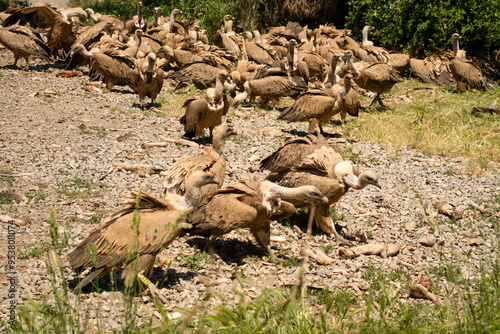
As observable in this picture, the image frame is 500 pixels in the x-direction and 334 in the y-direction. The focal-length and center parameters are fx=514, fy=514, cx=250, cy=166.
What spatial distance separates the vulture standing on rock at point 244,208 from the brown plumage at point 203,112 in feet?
10.9

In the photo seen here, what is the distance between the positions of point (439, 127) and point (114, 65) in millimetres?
6791

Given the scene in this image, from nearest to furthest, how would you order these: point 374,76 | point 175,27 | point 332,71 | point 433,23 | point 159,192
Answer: point 159,192
point 374,76
point 332,71
point 433,23
point 175,27

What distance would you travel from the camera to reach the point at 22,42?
12.3 metres

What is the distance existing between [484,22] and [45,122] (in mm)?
11943

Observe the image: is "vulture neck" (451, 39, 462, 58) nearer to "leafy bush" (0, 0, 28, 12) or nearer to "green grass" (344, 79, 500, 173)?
"green grass" (344, 79, 500, 173)

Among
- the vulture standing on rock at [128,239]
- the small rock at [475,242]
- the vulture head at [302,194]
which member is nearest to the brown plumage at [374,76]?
the small rock at [475,242]

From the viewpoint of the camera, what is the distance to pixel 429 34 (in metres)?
14.9

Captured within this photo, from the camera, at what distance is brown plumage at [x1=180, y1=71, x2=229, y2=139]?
805cm

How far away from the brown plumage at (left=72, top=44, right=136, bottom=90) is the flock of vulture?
25 millimetres

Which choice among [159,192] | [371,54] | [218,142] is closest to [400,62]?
[371,54]

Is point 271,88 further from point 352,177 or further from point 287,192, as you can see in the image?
point 287,192

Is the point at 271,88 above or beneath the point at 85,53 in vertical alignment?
above

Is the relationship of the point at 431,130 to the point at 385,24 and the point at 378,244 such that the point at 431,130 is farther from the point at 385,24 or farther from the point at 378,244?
the point at 385,24

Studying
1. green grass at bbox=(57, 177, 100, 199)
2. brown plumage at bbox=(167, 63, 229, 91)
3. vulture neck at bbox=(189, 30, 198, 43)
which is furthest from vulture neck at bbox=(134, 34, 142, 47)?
green grass at bbox=(57, 177, 100, 199)
